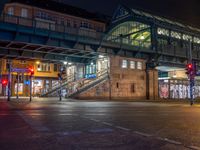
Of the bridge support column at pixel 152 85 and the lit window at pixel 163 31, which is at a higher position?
the lit window at pixel 163 31

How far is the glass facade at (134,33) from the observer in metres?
45.5

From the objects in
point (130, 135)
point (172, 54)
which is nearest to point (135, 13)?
point (172, 54)

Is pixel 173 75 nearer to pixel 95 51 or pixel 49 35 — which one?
pixel 95 51

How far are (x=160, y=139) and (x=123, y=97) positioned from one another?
3638 centimetres

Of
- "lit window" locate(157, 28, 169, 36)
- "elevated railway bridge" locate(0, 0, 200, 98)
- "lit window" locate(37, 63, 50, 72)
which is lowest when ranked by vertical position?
"lit window" locate(37, 63, 50, 72)

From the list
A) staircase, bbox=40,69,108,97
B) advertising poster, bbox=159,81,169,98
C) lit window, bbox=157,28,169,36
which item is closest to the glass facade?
lit window, bbox=157,28,169,36

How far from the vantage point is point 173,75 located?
65.2 metres

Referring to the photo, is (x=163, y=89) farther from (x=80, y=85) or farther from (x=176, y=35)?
(x=80, y=85)

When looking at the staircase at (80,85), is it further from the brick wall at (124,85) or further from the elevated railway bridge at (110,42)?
the brick wall at (124,85)

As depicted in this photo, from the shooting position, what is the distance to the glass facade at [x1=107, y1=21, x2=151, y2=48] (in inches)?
1793

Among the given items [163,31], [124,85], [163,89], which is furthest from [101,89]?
[163,31]

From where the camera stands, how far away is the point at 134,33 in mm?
54344

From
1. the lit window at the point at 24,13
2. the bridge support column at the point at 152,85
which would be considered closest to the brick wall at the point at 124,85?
the bridge support column at the point at 152,85

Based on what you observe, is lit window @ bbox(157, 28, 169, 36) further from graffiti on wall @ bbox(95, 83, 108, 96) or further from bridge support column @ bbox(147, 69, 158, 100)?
graffiti on wall @ bbox(95, 83, 108, 96)
